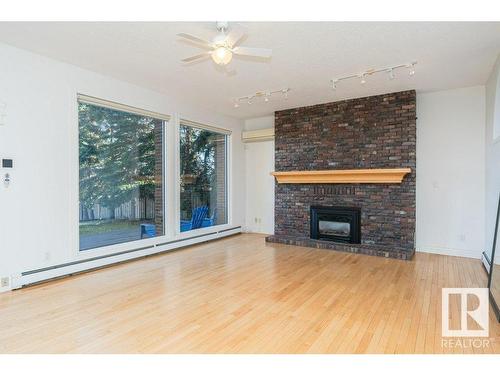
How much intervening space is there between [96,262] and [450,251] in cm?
549

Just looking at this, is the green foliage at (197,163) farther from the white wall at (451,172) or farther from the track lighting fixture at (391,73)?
the white wall at (451,172)

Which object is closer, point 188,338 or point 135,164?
point 188,338

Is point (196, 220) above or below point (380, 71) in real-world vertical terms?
below

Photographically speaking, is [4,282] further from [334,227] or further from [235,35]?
[334,227]

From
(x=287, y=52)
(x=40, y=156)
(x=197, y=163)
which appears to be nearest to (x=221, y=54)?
(x=287, y=52)

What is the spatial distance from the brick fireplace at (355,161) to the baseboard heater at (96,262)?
5.87 ft

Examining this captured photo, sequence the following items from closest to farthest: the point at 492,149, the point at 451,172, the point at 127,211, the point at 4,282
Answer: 1. the point at 4,282
2. the point at 492,149
3. the point at 127,211
4. the point at 451,172

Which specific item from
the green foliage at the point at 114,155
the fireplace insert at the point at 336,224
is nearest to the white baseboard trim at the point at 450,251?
the fireplace insert at the point at 336,224

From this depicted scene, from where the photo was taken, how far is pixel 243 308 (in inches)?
111

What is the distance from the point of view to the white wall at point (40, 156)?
3.27 m

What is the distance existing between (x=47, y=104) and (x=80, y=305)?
2.42 m

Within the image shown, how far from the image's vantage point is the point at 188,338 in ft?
7.41

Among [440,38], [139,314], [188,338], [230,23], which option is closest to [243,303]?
[188,338]
